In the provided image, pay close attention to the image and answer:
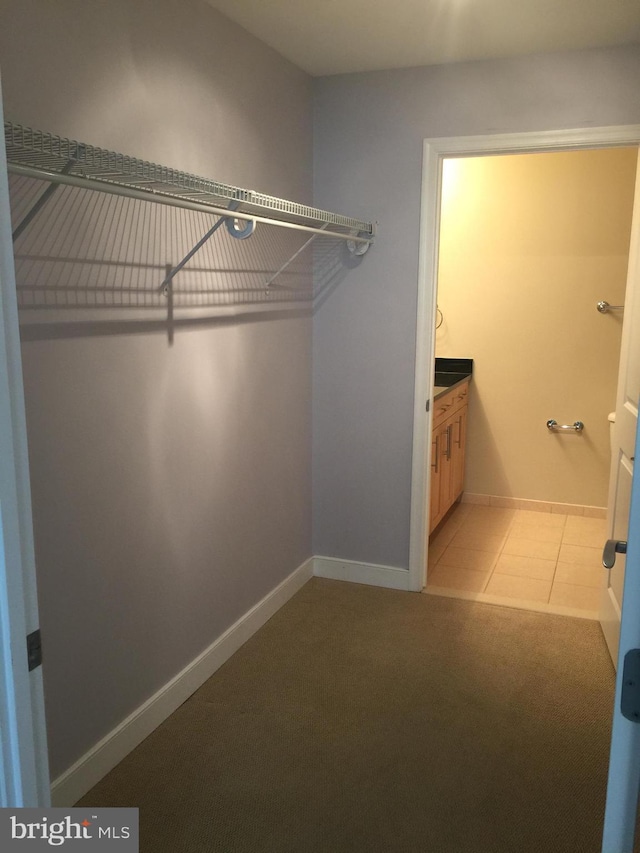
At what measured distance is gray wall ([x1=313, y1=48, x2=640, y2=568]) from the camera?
2998 millimetres

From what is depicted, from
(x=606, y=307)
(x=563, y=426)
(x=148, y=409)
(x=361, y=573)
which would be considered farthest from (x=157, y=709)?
(x=606, y=307)

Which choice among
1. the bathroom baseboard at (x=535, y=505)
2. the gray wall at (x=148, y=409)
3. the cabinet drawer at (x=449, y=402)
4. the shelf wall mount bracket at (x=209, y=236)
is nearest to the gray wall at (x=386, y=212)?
the gray wall at (x=148, y=409)

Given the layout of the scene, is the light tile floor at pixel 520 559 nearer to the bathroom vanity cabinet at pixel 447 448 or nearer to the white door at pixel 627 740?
the bathroom vanity cabinet at pixel 447 448

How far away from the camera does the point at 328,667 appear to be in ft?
9.43

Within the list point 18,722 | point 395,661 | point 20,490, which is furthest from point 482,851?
point 20,490

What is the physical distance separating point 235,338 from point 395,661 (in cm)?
145

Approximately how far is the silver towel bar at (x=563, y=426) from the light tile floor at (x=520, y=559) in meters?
0.58

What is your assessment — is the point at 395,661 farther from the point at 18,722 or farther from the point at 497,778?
the point at 18,722

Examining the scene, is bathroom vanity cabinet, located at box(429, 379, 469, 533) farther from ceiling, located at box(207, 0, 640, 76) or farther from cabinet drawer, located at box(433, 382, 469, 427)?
ceiling, located at box(207, 0, 640, 76)

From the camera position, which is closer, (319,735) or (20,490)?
(20,490)

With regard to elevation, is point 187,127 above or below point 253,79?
below

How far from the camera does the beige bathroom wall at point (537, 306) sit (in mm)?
4484

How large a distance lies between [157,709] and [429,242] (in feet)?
7.40

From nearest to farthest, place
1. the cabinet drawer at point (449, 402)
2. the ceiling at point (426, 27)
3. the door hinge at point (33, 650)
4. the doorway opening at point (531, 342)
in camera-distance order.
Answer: the door hinge at point (33, 650), the ceiling at point (426, 27), the cabinet drawer at point (449, 402), the doorway opening at point (531, 342)
